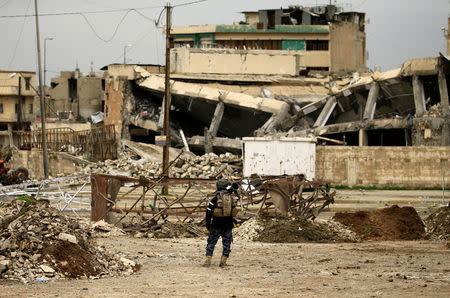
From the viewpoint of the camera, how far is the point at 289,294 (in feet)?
33.5

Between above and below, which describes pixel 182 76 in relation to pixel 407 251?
above

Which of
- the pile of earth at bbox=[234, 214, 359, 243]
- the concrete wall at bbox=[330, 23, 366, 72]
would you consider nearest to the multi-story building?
the concrete wall at bbox=[330, 23, 366, 72]

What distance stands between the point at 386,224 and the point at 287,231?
2869 mm

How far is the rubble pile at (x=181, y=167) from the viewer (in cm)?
3825

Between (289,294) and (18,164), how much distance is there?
38633 millimetres

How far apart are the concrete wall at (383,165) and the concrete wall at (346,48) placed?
118 ft

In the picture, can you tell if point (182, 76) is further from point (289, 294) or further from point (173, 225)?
point (289, 294)

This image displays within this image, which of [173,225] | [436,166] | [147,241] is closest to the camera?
[147,241]

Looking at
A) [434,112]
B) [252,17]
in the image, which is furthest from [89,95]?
[434,112]

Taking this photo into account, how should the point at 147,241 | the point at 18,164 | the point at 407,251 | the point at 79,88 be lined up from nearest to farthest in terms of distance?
the point at 407,251, the point at 147,241, the point at 18,164, the point at 79,88

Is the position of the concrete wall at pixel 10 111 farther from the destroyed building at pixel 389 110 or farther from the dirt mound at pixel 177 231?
the dirt mound at pixel 177 231

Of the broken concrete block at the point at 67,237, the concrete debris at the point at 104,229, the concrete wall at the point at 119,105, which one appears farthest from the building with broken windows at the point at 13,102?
the broken concrete block at the point at 67,237

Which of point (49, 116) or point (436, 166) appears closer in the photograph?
point (436, 166)

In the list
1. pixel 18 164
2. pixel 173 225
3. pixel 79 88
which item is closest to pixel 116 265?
pixel 173 225
